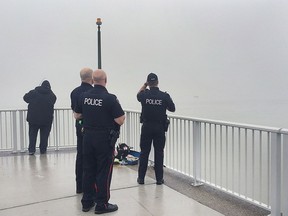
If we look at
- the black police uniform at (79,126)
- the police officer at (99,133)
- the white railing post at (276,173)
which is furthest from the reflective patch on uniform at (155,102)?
the white railing post at (276,173)

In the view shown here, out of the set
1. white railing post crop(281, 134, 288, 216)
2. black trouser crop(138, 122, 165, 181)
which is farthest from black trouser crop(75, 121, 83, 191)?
white railing post crop(281, 134, 288, 216)

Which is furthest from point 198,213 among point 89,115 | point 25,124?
point 25,124

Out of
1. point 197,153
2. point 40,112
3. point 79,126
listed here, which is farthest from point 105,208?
point 40,112

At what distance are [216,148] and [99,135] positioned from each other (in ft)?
7.47

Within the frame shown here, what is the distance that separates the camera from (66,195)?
14.9 ft

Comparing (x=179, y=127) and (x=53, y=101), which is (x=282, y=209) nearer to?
(x=179, y=127)

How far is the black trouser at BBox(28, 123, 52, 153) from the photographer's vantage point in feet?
24.3

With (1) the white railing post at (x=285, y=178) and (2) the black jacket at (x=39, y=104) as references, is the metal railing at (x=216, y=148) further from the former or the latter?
(2) the black jacket at (x=39, y=104)

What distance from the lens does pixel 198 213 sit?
384 cm

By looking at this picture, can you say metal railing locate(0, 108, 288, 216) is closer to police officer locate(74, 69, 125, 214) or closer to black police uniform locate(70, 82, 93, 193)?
police officer locate(74, 69, 125, 214)

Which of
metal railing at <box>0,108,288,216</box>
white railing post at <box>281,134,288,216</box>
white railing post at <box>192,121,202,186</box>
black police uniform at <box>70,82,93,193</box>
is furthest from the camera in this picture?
white railing post at <box>192,121,202,186</box>

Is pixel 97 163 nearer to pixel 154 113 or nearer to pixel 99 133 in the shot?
pixel 99 133

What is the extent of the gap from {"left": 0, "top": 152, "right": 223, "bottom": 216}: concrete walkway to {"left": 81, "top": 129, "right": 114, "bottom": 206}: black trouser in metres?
0.31

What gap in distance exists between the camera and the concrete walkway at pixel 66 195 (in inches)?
155
